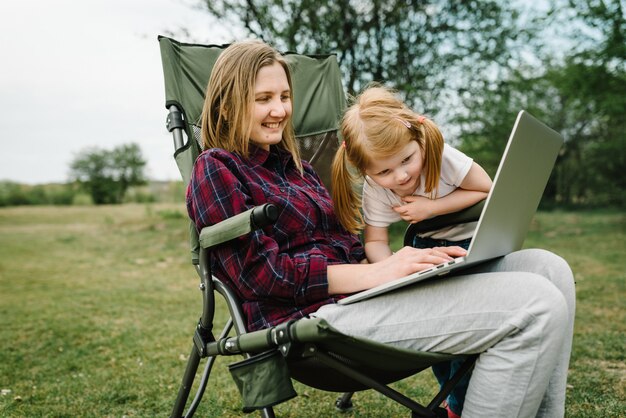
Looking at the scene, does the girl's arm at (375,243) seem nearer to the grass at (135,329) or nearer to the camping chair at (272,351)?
the camping chair at (272,351)

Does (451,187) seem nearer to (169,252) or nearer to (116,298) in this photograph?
(116,298)

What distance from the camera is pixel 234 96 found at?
1.76 m

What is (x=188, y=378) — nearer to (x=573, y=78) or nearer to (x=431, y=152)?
(x=431, y=152)

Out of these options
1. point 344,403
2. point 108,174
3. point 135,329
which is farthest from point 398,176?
point 108,174

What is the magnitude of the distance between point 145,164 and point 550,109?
9883mm

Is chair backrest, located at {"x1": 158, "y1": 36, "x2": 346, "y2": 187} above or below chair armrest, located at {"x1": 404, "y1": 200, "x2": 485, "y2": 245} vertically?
above

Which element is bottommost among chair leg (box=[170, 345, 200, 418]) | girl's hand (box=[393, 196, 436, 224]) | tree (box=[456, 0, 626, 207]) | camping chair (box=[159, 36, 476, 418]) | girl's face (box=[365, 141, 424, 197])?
chair leg (box=[170, 345, 200, 418])

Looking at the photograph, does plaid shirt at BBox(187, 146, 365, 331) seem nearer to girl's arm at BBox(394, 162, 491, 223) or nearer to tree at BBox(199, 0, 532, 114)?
girl's arm at BBox(394, 162, 491, 223)

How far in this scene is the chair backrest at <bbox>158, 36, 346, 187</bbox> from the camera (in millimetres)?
2146

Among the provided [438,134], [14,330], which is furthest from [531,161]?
[14,330]

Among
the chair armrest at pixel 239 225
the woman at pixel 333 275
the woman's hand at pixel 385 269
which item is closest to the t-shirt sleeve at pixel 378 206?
the woman at pixel 333 275

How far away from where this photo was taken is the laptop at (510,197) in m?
1.31

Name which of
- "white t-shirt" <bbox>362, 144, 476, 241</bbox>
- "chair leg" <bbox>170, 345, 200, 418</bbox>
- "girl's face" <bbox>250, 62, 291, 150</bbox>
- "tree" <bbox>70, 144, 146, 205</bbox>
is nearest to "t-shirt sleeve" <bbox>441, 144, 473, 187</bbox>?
"white t-shirt" <bbox>362, 144, 476, 241</bbox>

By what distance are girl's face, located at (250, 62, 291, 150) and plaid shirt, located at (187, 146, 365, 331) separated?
0.22ft
